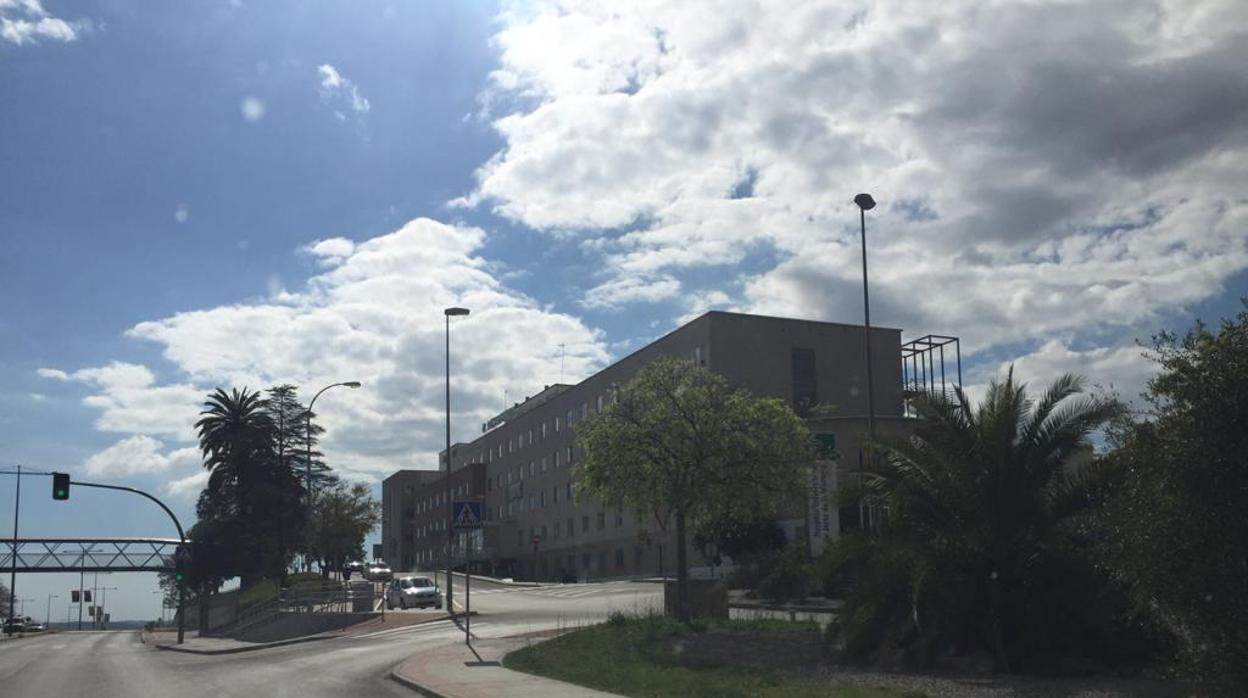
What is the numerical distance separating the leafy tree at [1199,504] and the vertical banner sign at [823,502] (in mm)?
21342

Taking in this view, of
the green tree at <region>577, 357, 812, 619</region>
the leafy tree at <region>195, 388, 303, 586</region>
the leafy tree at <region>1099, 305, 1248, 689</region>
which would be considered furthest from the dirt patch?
the leafy tree at <region>195, 388, 303, 586</region>

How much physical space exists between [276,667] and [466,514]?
5.41 meters

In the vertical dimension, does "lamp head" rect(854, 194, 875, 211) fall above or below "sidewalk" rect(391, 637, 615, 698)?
above

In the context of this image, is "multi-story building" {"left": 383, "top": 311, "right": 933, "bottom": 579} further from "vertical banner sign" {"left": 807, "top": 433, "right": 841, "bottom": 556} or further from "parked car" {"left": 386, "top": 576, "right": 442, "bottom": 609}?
"vertical banner sign" {"left": 807, "top": 433, "right": 841, "bottom": 556}

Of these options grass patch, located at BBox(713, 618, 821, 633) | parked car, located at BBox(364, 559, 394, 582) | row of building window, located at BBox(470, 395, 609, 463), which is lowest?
parked car, located at BBox(364, 559, 394, 582)

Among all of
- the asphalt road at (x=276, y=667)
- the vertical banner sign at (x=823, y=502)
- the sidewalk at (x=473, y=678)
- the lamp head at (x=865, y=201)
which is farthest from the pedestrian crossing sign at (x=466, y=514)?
the lamp head at (x=865, y=201)

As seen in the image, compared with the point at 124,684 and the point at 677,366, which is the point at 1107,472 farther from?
the point at 124,684

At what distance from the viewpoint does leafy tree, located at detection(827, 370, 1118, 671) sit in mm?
16562

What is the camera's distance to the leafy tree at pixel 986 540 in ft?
54.3

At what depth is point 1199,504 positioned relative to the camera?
31.2 ft

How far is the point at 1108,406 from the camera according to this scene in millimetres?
16531

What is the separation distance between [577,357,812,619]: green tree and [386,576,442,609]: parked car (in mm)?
23134

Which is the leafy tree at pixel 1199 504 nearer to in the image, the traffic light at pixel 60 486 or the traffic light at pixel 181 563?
the traffic light at pixel 60 486

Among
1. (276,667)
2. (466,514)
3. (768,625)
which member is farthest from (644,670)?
(276,667)
